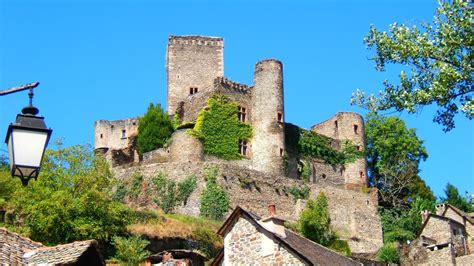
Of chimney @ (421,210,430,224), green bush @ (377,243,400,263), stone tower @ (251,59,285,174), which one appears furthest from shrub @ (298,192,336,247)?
chimney @ (421,210,430,224)

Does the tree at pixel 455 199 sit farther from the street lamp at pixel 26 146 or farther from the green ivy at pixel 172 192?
the street lamp at pixel 26 146

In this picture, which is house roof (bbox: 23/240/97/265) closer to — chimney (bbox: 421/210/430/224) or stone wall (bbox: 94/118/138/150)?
chimney (bbox: 421/210/430/224)

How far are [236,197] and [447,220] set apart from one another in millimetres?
14951

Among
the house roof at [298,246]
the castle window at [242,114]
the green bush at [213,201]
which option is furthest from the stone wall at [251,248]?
the castle window at [242,114]

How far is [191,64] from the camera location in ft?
228

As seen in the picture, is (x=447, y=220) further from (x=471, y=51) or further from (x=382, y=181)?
(x=471, y=51)

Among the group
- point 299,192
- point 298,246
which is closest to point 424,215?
point 299,192

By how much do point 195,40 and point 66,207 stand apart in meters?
33.7

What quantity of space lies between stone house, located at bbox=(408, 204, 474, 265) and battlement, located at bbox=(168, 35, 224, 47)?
2196 centimetres

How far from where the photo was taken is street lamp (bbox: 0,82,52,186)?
9.98 meters

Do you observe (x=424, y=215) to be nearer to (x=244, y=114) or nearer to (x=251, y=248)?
(x=244, y=114)

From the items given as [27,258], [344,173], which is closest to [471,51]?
[27,258]

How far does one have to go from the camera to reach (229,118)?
60.2m

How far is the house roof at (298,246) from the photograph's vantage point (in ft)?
81.8
